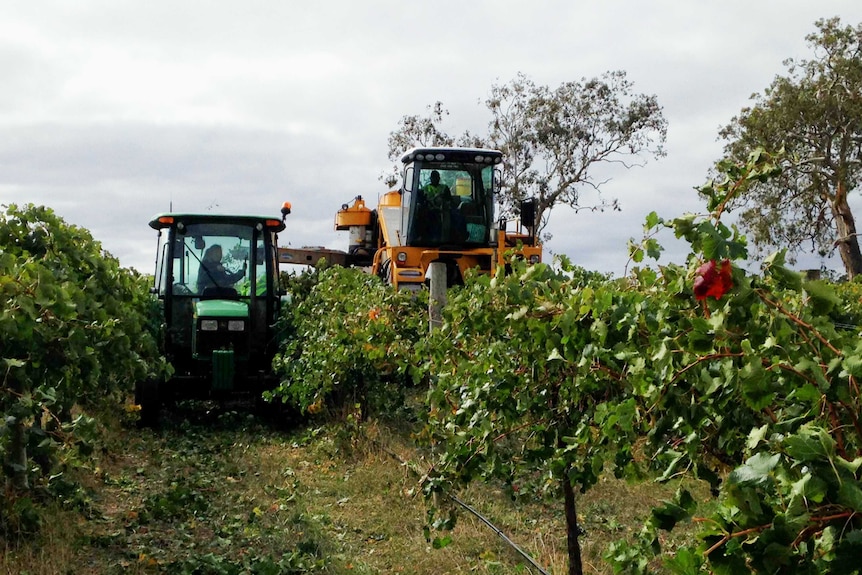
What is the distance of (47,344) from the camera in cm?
494

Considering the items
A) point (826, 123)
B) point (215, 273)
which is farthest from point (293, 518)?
point (826, 123)

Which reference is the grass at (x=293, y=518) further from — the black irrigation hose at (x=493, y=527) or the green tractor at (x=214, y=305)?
the green tractor at (x=214, y=305)

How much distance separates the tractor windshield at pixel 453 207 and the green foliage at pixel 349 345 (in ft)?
12.6

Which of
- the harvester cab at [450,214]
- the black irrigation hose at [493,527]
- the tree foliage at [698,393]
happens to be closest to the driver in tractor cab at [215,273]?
the black irrigation hose at [493,527]

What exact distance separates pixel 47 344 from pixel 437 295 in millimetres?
3184

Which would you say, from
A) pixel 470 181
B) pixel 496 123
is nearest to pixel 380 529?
pixel 470 181

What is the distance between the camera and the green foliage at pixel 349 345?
828 cm

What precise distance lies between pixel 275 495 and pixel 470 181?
833cm

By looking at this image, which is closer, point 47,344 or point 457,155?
point 47,344

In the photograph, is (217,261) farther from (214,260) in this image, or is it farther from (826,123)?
(826,123)

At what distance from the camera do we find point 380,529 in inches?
258

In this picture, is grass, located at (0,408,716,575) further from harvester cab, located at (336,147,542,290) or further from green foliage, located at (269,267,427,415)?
harvester cab, located at (336,147,542,290)

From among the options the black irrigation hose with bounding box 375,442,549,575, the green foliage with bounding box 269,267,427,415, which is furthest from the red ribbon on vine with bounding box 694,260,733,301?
the green foliage with bounding box 269,267,427,415

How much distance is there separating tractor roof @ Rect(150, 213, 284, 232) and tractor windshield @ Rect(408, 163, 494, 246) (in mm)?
4229
